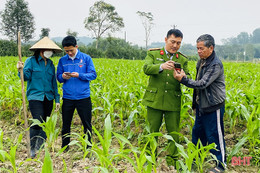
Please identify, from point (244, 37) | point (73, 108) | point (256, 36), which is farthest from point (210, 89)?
point (256, 36)

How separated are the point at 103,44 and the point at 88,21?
2185 centimetres

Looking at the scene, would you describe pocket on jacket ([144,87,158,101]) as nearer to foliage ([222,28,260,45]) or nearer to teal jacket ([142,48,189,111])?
teal jacket ([142,48,189,111])

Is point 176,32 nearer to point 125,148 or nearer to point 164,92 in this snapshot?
point 164,92

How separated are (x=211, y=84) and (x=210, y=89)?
0.18 ft

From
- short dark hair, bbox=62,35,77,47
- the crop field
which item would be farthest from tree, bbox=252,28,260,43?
short dark hair, bbox=62,35,77,47

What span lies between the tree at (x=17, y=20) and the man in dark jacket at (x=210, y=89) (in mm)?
44893

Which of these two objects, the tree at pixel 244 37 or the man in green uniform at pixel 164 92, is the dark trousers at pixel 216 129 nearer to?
the man in green uniform at pixel 164 92

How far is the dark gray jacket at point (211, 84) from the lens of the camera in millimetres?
2262

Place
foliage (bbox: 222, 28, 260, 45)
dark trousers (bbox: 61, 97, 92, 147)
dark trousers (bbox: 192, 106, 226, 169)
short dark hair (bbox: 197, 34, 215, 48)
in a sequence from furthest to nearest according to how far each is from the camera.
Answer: foliage (bbox: 222, 28, 260, 45), dark trousers (bbox: 61, 97, 92, 147), dark trousers (bbox: 192, 106, 226, 169), short dark hair (bbox: 197, 34, 215, 48)

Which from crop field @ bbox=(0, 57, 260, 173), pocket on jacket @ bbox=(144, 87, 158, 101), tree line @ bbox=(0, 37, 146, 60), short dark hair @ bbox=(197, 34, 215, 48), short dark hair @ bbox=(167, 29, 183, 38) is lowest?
crop field @ bbox=(0, 57, 260, 173)

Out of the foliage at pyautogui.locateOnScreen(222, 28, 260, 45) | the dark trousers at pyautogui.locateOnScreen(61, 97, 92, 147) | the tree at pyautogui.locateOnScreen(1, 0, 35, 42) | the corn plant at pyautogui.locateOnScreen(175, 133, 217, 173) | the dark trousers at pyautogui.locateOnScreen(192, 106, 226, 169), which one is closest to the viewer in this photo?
the corn plant at pyautogui.locateOnScreen(175, 133, 217, 173)

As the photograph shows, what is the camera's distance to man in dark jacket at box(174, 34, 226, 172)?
89.3 inches

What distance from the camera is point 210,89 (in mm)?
2355

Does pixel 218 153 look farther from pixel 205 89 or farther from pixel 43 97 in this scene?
pixel 43 97
